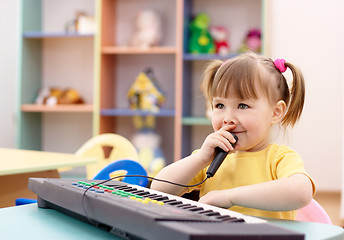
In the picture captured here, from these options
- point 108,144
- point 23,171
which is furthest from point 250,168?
point 108,144

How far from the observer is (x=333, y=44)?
344cm

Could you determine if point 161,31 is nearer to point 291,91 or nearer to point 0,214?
point 291,91

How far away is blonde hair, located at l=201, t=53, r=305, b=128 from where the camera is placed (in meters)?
0.92

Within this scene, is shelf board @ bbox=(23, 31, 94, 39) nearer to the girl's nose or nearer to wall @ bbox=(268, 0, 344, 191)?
wall @ bbox=(268, 0, 344, 191)

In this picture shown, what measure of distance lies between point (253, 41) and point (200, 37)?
1.19ft

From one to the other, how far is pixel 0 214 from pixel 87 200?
7.1 inches

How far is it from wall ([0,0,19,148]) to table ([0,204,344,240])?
3.28 metres

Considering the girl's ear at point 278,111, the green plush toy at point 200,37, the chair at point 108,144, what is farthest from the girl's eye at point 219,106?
the green plush toy at point 200,37

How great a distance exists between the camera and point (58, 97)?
11.8ft

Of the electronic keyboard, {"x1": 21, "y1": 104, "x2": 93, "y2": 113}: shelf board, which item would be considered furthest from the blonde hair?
{"x1": 21, "y1": 104, "x2": 93, "y2": 113}: shelf board

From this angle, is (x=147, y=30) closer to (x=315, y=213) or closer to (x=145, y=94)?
(x=145, y=94)

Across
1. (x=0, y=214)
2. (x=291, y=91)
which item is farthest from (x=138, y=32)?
(x=0, y=214)

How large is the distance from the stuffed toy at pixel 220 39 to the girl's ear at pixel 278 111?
7.99 ft

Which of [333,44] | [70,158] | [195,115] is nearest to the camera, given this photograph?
[70,158]
